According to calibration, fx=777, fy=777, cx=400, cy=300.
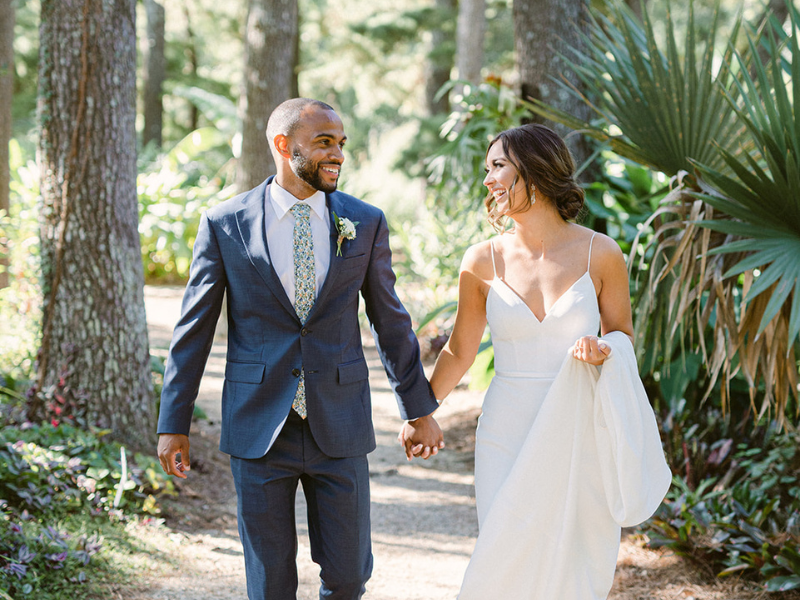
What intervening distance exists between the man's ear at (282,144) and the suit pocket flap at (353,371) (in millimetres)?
734

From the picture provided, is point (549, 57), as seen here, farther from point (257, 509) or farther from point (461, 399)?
point (257, 509)

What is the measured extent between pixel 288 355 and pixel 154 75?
18.6 m

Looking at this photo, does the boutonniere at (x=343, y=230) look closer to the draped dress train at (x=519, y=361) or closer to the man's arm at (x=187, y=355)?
the man's arm at (x=187, y=355)

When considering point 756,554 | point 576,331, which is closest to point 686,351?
point 756,554

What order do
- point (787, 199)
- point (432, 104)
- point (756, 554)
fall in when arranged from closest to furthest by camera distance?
point (787, 199)
point (756, 554)
point (432, 104)

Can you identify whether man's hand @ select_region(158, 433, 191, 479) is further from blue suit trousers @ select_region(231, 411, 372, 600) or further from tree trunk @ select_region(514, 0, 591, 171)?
tree trunk @ select_region(514, 0, 591, 171)

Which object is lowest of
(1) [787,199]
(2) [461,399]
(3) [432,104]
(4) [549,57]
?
(2) [461,399]

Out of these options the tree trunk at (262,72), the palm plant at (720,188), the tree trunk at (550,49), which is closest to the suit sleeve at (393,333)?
the palm plant at (720,188)

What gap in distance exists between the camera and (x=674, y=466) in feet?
16.2

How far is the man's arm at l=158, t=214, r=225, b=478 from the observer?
2.57m

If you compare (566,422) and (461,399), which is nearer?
(566,422)

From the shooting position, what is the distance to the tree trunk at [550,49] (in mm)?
6109

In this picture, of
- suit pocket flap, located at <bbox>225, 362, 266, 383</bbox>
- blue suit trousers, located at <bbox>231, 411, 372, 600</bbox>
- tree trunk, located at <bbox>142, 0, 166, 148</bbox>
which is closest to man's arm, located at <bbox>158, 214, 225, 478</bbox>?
suit pocket flap, located at <bbox>225, 362, 266, 383</bbox>

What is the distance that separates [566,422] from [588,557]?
46cm
